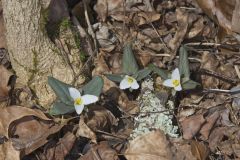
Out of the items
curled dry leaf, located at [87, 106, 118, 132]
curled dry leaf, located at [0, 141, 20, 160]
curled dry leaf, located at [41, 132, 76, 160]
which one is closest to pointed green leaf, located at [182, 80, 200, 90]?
curled dry leaf, located at [87, 106, 118, 132]

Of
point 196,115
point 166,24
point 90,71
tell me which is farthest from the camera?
point 166,24

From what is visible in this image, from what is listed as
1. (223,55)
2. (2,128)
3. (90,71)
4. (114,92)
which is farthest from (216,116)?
(2,128)

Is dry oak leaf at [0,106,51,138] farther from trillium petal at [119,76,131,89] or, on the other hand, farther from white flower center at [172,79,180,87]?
white flower center at [172,79,180,87]

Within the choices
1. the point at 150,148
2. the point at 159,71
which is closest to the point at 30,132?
the point at 150,148

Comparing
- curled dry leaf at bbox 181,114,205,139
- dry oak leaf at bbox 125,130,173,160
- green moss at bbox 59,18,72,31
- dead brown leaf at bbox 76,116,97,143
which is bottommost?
curled dry leaf at bbox 181,114,205,139

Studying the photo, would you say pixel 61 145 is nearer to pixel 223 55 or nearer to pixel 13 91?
pixel 13 91

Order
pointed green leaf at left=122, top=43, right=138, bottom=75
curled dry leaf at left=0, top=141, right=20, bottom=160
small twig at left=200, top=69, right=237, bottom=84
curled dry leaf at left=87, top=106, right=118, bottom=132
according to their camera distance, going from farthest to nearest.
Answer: small twig at left=200, top=69, right=237, bottom=84 → pointed green leaf at left=122, top=43, right=138, bottom=75 → curled dry leaf at left=87, top=106, right=118, bottom=132 → curled dry leaf at left=0, top=141, right=20, bottom=160

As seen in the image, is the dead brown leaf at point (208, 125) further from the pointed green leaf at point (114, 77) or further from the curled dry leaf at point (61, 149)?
the curled dry leaf at point (61, 149)
